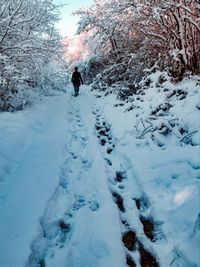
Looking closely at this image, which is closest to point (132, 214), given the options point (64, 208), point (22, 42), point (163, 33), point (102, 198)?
point (102, 198)

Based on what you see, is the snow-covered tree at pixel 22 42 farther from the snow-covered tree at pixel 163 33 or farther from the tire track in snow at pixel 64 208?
→ the tire track in snow at pixel 64 208

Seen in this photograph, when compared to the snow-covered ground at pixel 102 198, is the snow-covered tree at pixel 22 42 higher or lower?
higher

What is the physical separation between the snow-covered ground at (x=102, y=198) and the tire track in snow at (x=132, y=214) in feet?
0.03

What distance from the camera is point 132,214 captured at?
217 centimetres

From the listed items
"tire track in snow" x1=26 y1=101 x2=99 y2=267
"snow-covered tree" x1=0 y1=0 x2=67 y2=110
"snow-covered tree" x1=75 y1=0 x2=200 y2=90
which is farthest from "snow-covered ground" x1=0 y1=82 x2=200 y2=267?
"snow-covered tree" x1=0 y1=0 x2=67 y2=110

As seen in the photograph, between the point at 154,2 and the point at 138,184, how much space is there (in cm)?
537

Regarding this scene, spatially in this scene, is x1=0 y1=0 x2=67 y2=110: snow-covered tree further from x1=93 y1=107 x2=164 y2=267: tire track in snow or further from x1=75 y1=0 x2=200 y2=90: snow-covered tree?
x1=93 y1=107 x2=164 y2=267: tire track in snow

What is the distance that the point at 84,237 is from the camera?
71.9 inches

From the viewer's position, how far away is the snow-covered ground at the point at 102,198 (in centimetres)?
165

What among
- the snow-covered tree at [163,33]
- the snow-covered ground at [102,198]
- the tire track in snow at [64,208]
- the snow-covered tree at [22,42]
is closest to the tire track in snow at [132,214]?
the snow-covered ground at [102,198]

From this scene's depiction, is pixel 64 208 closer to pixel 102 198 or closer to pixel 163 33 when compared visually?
pixel 102 198

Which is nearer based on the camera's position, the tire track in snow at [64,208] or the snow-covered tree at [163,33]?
the tire track in snow at [64,208]

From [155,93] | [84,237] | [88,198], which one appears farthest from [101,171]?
[155,93]

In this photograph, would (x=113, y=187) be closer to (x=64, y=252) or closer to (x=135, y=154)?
(x=135, y=154)
